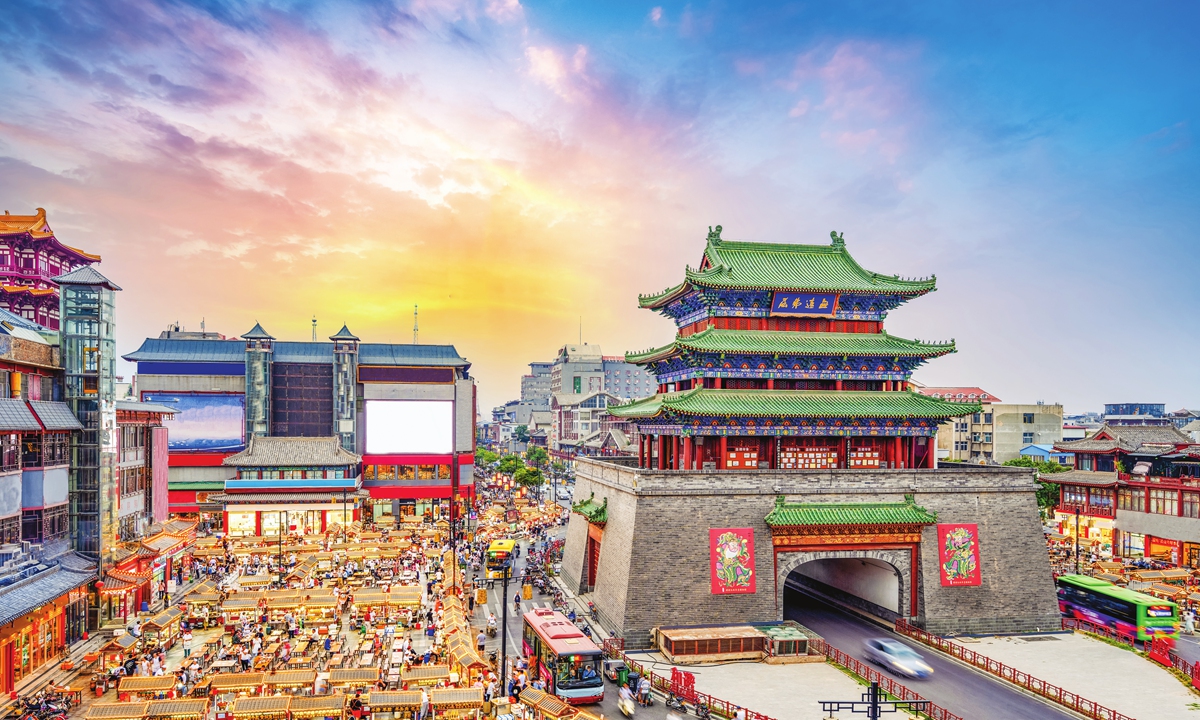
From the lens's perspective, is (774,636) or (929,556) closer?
(774,636)

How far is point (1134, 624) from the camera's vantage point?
38000 millimetres

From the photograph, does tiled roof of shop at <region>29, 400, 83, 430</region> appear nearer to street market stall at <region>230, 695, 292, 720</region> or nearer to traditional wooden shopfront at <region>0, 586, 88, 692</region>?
traditional wooden shopfront at <region>0, 586, 88, 692</region>

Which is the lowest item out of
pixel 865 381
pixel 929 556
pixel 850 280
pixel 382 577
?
pixel 382 577

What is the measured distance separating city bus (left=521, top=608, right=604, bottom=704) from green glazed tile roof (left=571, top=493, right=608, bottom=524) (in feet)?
36.6

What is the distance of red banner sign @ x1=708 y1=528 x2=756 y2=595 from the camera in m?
37.8

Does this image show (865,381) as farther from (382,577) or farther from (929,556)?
(382,577)

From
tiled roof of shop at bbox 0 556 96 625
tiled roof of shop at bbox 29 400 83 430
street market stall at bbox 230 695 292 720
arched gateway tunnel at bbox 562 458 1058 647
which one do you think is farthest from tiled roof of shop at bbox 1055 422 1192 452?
tiled roof of shop at bbox 29 400 83 430

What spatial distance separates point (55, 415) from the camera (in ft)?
119

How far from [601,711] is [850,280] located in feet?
93.6

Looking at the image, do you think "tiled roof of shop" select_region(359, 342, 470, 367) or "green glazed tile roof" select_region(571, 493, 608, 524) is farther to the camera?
"tiled roof of shop" select_region(359, 342, 470, 367)

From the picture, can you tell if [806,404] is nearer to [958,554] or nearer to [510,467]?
[958,554]

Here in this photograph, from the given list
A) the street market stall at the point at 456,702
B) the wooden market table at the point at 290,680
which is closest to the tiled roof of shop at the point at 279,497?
the wooden market table at the point at 290,680

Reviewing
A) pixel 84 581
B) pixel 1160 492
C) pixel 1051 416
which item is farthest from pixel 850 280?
pixel 1051 416

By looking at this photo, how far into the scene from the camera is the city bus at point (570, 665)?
2942 cm
